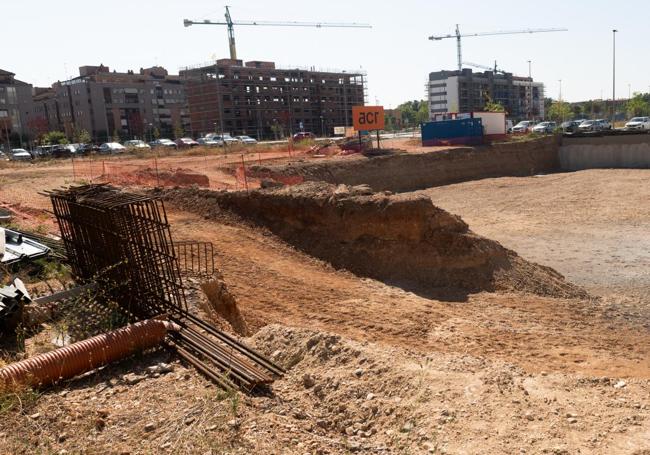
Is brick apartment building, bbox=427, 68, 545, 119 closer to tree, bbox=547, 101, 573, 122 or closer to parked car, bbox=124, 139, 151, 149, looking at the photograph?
tree, bbox=547, 101, 573, 122

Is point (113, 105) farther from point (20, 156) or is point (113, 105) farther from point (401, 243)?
point (401, 243)

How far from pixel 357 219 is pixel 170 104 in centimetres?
10918

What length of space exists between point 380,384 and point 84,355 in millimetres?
3191

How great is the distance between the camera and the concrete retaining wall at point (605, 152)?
131 ft

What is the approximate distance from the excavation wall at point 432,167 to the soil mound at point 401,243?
14.3 metres

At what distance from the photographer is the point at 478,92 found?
13888 cm

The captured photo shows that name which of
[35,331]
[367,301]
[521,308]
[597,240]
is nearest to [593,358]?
[521,308]

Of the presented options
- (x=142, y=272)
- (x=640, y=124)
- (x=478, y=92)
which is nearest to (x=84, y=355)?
(x=142, y=272)

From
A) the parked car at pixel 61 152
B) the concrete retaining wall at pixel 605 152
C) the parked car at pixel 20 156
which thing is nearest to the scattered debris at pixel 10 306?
the concrete retaining wall at pixel 605 152

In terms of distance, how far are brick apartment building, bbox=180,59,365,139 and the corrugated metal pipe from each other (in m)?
89.6

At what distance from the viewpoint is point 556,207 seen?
27.5 m

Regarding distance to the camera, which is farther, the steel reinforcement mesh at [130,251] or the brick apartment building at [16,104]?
the brick apartment building at [16,104]

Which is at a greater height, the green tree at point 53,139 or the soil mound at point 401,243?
the green tree at point 53,139

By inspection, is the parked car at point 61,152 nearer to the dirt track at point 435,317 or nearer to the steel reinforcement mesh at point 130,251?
the dirt track at point 435,317
